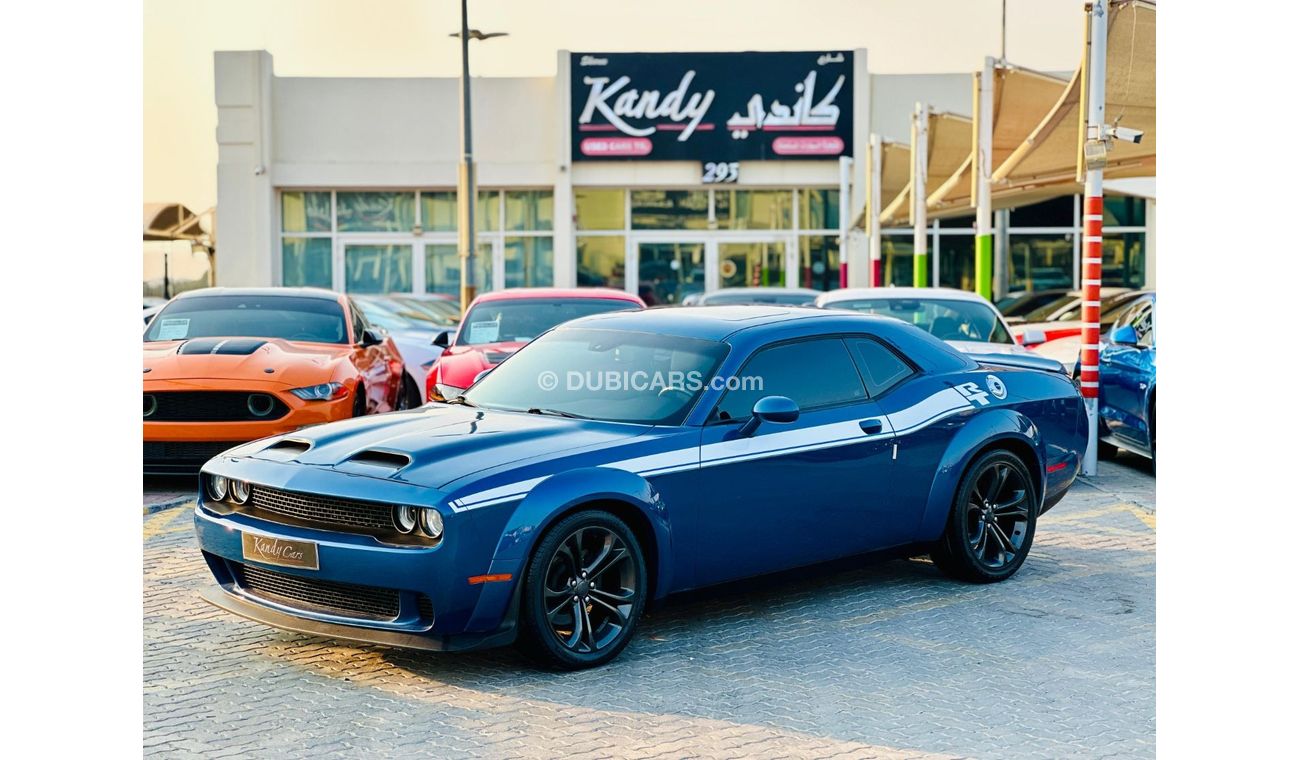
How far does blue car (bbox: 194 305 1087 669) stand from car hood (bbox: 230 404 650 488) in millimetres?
13

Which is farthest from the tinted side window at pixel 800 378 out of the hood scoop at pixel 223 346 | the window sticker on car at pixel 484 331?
the window sticker on car at pixel 484 331

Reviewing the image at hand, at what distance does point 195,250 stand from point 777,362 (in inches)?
1495

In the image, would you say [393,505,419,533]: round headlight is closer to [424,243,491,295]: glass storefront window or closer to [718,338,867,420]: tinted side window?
[718,338,867,420]: tinted side window

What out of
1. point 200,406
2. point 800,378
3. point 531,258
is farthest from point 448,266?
point 800,378

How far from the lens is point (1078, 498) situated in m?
10.8

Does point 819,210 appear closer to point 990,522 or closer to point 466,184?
point 466,184

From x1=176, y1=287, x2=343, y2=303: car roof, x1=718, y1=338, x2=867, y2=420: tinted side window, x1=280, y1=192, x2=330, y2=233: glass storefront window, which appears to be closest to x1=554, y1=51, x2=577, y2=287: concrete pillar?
x1=280, y1=192, x2=330, y2=233: glass storefront window

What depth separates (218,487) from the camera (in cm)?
627

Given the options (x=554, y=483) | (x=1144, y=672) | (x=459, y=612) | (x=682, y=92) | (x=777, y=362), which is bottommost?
(x=1144, y=672)

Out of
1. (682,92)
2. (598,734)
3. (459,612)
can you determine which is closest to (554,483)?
(459,612)

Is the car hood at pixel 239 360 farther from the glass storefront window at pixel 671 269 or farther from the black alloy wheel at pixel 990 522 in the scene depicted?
the glass storefront window at pixel 671 269

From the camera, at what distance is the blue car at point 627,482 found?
5.58 metres

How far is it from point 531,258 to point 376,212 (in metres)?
4.12
